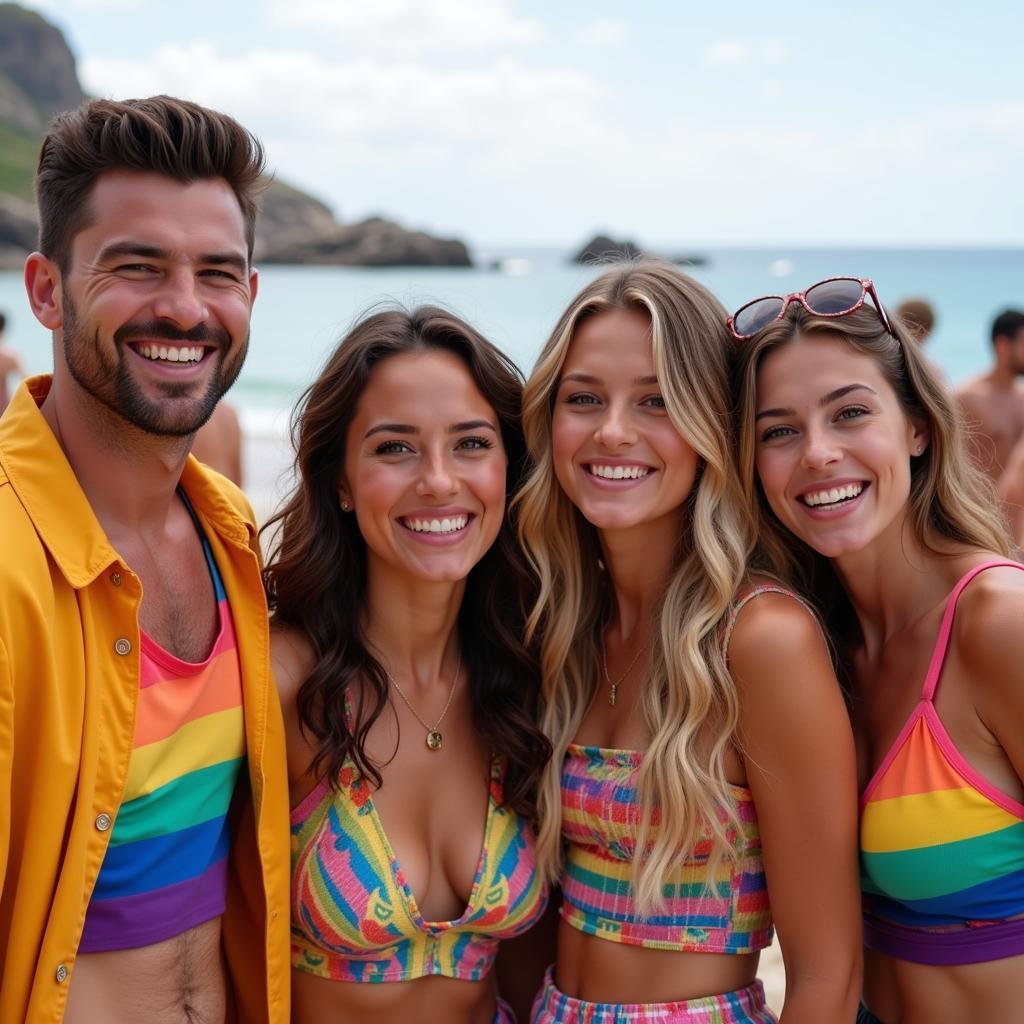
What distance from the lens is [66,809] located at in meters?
2.54

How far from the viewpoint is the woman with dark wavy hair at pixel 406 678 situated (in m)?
3.10

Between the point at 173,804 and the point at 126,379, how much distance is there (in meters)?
1.05

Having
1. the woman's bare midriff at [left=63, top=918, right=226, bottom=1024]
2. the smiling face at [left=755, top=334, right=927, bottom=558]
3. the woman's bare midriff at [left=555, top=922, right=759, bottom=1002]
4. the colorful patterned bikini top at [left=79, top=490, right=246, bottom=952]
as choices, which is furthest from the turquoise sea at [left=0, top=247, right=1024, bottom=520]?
the woman's bare midriff at [left=555, top=922, right=759, bottom=1002]

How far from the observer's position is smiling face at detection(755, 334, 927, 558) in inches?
119

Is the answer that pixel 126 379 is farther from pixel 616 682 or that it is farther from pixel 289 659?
pixel 616 682

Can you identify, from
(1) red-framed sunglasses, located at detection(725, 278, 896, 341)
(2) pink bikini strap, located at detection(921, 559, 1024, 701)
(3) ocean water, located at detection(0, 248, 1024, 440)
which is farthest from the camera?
(3) ocean water, located at detection(0, 248, 1024, 440)

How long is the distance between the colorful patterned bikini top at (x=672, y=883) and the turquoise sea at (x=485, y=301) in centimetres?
151

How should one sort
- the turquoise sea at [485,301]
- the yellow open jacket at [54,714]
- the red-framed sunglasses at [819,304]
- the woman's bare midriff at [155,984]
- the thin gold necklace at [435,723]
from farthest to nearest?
the turquoise sea at [485,301] < the thin gold necklace at [435,723] < the red-framed sunglasses at [819,304] < the woman's bare midriff at [155,984] < the yellow open jacket at [54,714]

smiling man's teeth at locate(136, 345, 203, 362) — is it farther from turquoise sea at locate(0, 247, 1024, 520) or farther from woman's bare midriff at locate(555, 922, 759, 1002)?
woman's bare midriff at locate(555, 922, 759, 1002)

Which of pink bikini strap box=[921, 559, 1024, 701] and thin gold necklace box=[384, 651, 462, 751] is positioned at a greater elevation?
pink bikini strap box=[921, 559, 1024, 701]

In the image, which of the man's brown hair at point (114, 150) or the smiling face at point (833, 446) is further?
the smiling face at point (833, 446)

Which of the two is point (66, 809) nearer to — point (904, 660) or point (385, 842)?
point (385, 842)

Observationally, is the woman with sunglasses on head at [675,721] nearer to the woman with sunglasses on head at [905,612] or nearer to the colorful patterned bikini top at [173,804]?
the woman with sunglasses on head at [905,612]

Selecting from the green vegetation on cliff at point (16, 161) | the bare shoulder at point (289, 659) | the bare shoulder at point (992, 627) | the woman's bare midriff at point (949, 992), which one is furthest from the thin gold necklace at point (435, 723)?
the green vegetation on cliff at point (16, 161)
